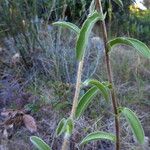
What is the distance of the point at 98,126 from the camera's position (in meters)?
2.91

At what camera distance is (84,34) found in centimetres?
112

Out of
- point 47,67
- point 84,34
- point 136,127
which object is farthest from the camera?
point 47,67

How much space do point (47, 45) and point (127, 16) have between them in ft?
7.35

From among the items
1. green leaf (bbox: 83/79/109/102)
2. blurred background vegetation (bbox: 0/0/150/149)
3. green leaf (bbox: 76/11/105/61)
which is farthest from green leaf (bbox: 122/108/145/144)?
blurred background vegetation (bbox: 0/0/150/149)

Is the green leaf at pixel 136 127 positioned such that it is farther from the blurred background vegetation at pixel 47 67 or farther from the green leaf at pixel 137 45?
the blurred background vegetation at pixel 47 67

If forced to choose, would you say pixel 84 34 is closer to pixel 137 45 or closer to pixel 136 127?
pixel 137 45

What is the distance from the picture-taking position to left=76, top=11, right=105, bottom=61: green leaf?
108cm

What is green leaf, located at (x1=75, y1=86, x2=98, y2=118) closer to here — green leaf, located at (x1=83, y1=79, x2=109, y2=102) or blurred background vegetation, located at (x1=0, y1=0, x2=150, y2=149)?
green leaf, located at (x1=83, y1=79, x2=109, y2=102)

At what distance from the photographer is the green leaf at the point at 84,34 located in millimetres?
1077

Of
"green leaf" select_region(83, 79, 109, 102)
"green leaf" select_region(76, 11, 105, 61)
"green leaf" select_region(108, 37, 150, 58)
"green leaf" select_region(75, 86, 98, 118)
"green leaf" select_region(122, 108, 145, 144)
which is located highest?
"green leaf" select_region(76, 11, 105, 61)

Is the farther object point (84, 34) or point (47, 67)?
point (47, 67)

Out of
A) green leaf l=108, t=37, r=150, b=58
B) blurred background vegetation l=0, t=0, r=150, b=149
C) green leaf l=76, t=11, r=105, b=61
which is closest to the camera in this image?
green leaf l=76, t=11, r=105, b=61

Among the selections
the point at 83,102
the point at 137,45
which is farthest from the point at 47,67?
the point at 137,45

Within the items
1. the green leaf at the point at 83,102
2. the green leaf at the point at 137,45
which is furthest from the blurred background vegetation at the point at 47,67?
the green leaf at the point at 137,45
